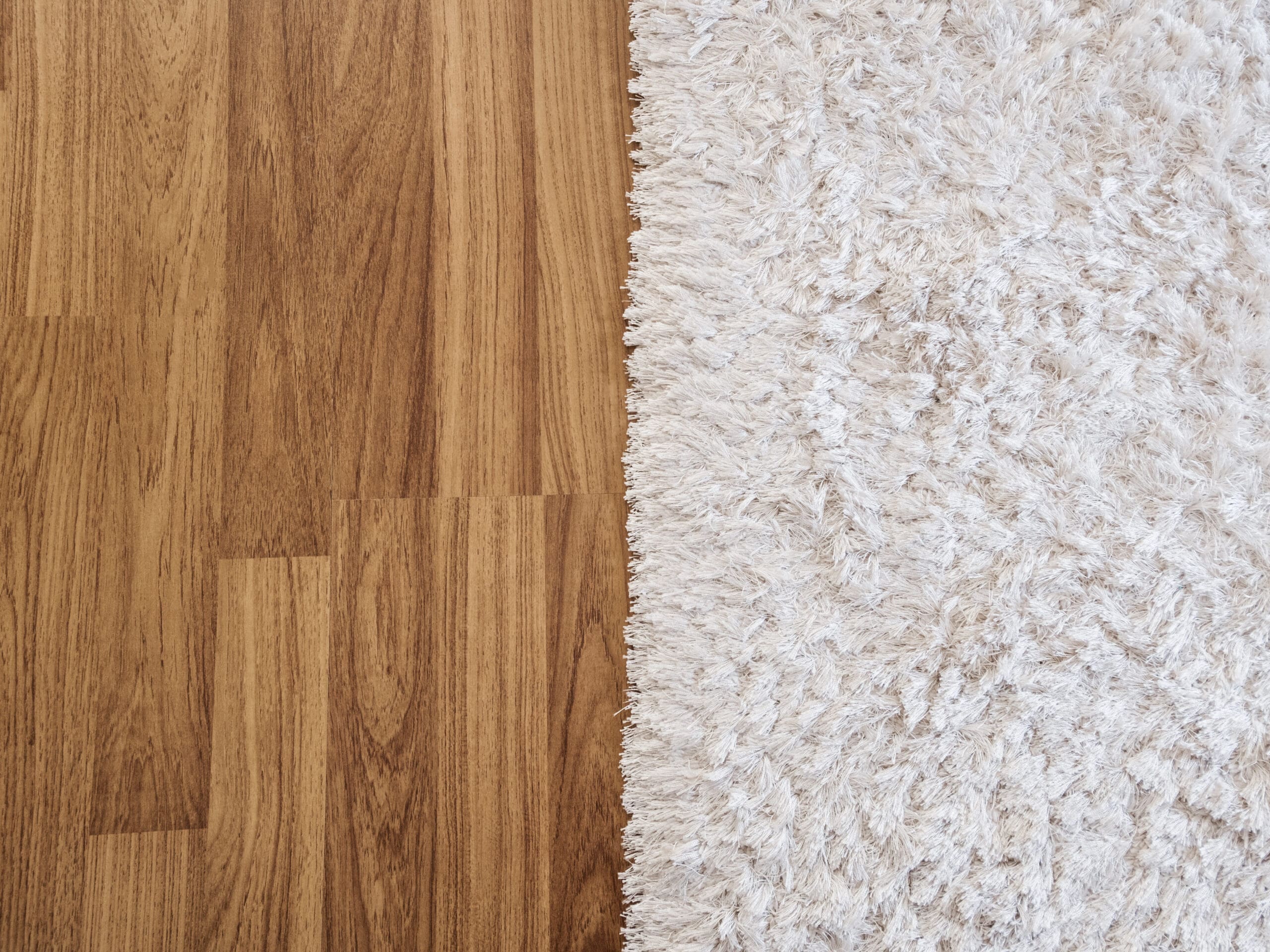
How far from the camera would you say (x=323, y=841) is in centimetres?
62

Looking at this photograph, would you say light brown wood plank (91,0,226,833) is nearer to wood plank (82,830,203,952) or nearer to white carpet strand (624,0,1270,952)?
wood plank (82,830,203,952)

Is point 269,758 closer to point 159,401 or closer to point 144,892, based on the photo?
point 144,892

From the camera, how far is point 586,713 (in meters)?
0.64

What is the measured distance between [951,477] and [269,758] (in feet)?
1.95

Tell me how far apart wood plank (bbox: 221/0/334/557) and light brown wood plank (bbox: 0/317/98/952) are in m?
0.12

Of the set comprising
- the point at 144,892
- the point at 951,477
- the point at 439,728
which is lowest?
the point at 144,892

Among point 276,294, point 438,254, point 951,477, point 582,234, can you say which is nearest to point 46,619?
point 276,294

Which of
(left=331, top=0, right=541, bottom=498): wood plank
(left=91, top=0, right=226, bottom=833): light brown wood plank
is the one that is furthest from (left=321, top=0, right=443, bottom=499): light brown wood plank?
(left=91, top=0, right=226, bottom=833): light brown wood plank

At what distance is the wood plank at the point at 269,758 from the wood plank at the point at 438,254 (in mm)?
→ 105

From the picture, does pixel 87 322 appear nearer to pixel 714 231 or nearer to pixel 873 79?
pixel 714 231

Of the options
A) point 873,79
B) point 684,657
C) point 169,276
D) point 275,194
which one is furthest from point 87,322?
point 873,79

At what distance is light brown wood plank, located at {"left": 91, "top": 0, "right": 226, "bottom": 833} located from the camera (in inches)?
24.6

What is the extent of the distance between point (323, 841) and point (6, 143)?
25.6 inches

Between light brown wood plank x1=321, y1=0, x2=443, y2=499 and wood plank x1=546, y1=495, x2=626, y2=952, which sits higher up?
light brown wood plank x1=321, y1=0, x2=443, y2=499
